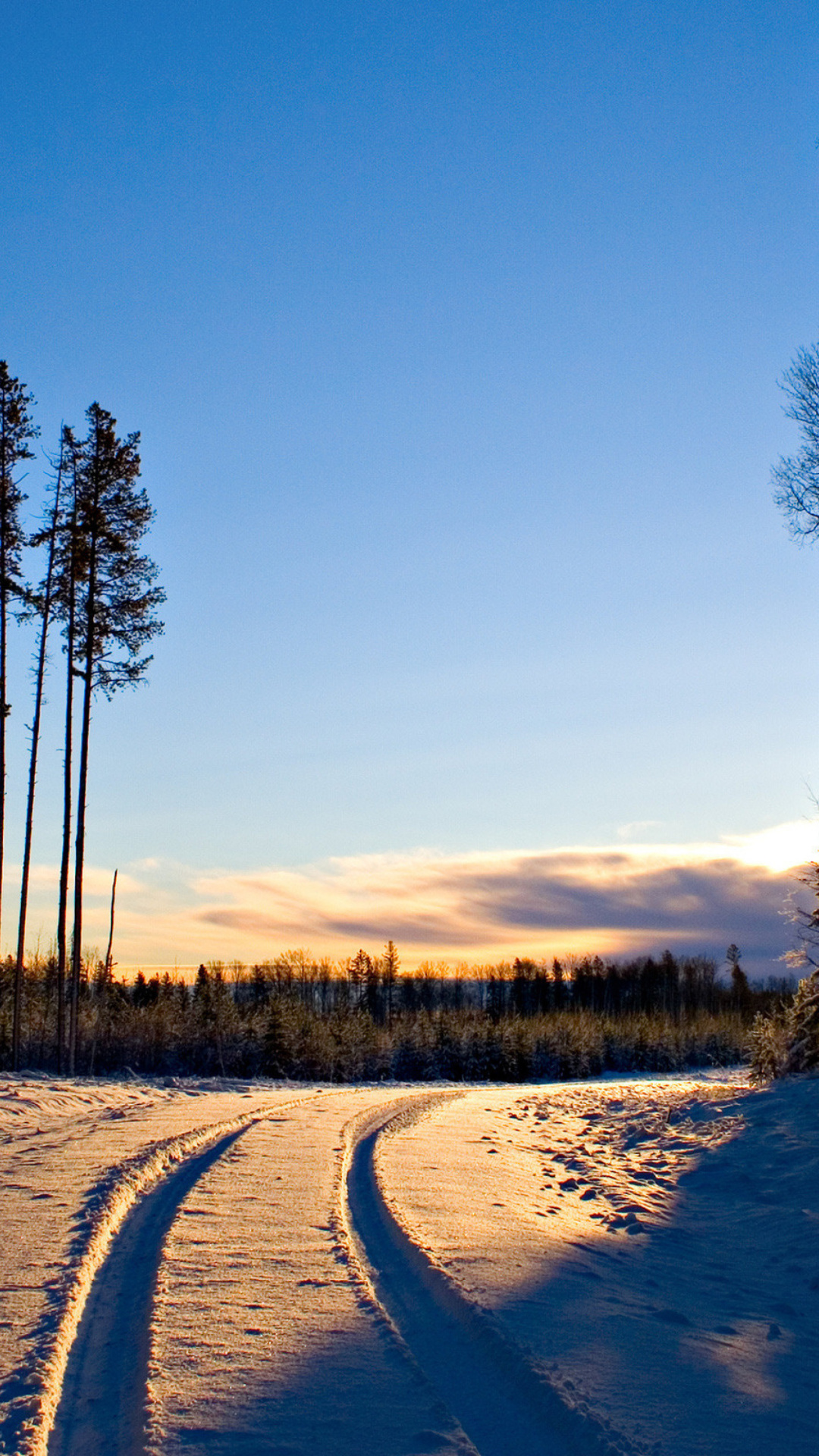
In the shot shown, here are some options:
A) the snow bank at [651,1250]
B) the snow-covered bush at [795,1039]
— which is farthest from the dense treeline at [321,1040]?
the snow bank at [651,1250]

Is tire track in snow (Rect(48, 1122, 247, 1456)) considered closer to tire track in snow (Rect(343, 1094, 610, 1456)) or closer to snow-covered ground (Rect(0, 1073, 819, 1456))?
snow-covered ground (Rect(0, 1073, 819, 1456))

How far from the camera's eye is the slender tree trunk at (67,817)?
22609 millimetres

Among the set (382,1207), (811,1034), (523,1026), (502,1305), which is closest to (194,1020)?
(523,1026)

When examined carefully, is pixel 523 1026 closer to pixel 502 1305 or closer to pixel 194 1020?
pixel 194 1020

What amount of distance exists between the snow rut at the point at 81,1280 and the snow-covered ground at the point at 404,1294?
0.7 inches

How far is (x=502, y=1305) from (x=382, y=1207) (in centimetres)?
258

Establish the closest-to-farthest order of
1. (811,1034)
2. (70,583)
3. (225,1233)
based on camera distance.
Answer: (225,1233)
(811,1034)
(70,583)

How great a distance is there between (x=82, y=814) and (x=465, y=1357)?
20.1m

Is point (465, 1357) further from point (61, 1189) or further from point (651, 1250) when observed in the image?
point (61, 1189)

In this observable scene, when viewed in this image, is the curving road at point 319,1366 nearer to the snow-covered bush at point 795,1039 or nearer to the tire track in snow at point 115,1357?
the tire track in snow at point 115,1357

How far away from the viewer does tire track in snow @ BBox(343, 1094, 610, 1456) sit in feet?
12.5

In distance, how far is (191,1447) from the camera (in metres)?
3.63

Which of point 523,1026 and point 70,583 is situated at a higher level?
point 70,583

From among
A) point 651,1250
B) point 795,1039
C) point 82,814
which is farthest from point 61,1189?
point 82,814
